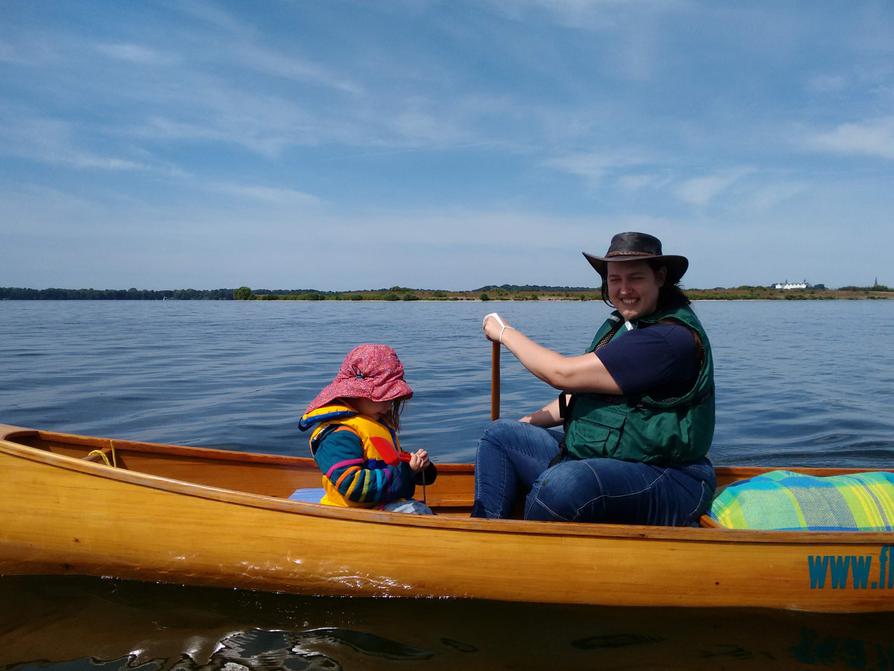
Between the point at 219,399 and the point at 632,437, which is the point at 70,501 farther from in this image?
the point at 219,399

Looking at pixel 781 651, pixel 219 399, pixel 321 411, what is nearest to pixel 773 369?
pixel 219 399

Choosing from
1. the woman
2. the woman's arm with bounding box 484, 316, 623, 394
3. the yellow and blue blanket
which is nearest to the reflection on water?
the yellow and blue blanket

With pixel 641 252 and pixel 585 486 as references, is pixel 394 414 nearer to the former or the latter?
pixel 585 486

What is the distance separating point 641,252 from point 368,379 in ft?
4.89

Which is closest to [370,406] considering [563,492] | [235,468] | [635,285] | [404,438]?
[563,492]

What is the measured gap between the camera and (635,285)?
343 centimetres

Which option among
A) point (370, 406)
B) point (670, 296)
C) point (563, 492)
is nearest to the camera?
point (563, 492)

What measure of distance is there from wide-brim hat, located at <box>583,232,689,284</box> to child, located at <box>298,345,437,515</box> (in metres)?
1.23

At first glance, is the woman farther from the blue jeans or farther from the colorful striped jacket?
the colorful striped jacket

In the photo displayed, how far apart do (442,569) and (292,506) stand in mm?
829

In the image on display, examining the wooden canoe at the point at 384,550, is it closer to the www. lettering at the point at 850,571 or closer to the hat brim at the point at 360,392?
the www. lettering at the point at 850,571

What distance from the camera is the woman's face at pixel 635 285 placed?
341 centimetres

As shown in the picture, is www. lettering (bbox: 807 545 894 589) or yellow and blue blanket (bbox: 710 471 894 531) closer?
www. lettering (bbox: 807 545 894 589)

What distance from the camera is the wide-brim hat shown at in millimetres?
3350
